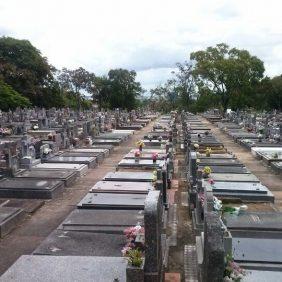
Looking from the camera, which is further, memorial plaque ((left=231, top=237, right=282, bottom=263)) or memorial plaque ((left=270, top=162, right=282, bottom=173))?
memorial plaque ((left=270, top=162, right=282, bottom=173))

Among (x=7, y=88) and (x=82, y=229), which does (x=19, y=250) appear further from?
(x=7, y=88)

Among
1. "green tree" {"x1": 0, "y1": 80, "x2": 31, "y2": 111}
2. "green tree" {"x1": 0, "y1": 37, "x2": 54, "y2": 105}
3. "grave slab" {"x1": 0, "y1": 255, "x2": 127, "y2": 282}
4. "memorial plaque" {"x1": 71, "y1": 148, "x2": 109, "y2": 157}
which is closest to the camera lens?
"grave slab" {"x1": 0, "y1": 255, "x2": 127, "y2": 282}

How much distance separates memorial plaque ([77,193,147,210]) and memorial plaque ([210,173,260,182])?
3235 mm

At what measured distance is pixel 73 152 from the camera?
20.3 meters

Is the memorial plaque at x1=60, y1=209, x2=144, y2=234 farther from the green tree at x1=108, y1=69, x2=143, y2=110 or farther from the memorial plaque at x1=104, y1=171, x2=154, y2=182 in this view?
the green tree at x1=108, y1=69, x2=143, y2=110

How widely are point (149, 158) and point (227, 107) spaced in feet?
146

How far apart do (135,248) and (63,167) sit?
1016cm

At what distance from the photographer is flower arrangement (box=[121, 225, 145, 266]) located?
6.11 meters

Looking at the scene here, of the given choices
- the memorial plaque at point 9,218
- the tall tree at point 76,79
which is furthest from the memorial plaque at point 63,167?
the tall tree at point 76,79

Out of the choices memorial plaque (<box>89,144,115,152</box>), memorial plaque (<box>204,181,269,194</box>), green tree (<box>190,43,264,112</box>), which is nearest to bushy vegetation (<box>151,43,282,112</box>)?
green tree (<box>190,43,264,112</box>)

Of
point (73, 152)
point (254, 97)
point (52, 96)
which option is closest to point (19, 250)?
point (73, 152)

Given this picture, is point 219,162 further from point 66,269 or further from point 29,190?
point 66,269

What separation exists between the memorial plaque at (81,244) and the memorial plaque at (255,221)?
7.22 ft

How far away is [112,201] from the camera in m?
10.7
